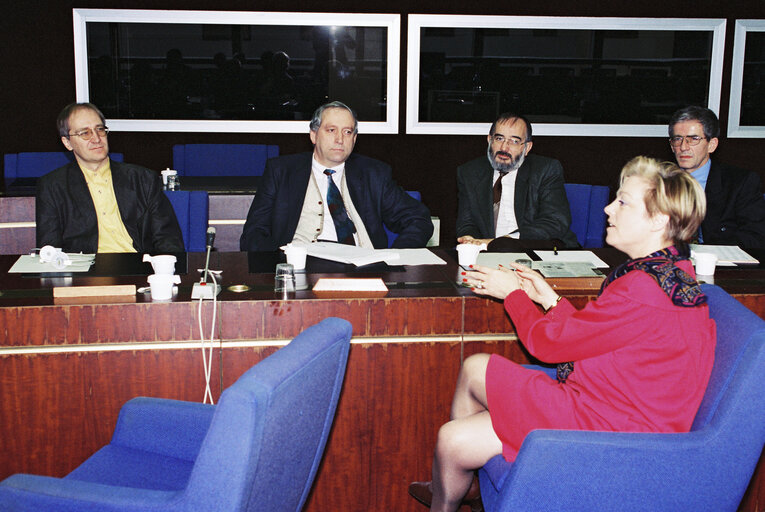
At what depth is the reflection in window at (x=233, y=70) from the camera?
5.68 m

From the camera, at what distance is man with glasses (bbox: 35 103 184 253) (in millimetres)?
3285

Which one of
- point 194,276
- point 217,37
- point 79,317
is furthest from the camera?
point 217,37

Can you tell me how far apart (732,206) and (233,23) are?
3.82 meters

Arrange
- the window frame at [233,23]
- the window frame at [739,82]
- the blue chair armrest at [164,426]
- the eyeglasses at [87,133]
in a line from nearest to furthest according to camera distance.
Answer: the blue chair armrest at [164,426]
the eyeglasses at [87,133]
the window frame at [233,23]
the window frame at [739,82]

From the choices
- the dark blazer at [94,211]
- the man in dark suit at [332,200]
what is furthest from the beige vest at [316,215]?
the dark blazer at [94,211]

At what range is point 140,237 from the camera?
345 centimetres

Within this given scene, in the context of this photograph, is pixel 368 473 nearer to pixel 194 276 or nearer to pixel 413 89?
pixel 194 276

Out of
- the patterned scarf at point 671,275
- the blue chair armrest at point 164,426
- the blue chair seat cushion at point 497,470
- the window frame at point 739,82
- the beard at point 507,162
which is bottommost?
the blue chair seat cushion at point 497,470

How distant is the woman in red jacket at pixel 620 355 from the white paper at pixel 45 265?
139cm

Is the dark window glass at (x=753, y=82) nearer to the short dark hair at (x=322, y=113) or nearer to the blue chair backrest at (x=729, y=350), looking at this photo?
the short dark hair at (x=322, y=113)

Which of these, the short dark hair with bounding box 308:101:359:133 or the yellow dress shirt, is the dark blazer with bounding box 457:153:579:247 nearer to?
the short dark hair with bounding box 308:101:359:133

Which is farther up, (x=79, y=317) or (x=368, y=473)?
(x=79, y=317)

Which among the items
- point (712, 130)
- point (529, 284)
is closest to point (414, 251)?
point (529, 284)

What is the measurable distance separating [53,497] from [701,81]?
5925mm
